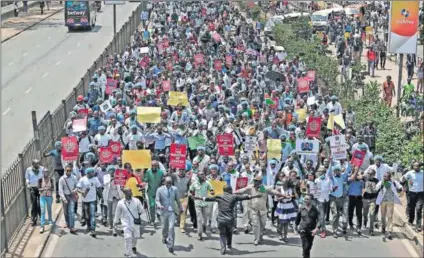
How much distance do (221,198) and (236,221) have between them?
191 cm

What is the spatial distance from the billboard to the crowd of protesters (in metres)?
2.26

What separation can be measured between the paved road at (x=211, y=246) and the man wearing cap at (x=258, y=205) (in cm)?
28

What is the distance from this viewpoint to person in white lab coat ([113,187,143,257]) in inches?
578

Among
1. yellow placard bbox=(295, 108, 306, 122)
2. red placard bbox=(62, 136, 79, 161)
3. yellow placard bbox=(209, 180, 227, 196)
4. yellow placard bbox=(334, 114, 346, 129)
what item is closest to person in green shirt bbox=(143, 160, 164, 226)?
yellow placard bbox=(209, 180, 227, 196)

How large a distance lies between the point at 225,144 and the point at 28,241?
5.04 metres

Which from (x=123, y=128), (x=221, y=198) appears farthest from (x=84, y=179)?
(x=123, y=128)

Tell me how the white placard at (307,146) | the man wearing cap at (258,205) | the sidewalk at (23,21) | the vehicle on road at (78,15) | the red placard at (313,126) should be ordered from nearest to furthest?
the man wearing cap at (258,205) < the white placard at (307,146) < the red placard at (313,126) < the vehicle on road at (78,15) < the sidewalk at (23,21)

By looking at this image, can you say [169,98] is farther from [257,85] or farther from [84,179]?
[84,179]

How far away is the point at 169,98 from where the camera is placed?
23.6m

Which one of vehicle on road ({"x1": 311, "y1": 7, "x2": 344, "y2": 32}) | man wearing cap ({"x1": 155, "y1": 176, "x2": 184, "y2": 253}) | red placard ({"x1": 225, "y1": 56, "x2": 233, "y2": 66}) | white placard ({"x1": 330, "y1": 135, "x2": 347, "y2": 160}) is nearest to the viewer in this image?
man wearing cap ({"x1": 155, "y1": 176, "x2": 184, "y2": 253})

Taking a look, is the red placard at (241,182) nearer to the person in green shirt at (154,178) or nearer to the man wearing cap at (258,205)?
the man wearing cap at (258,205)

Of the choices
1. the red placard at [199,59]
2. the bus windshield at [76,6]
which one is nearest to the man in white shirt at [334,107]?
the red placard at [199,59]

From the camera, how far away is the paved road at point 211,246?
15.1 meters

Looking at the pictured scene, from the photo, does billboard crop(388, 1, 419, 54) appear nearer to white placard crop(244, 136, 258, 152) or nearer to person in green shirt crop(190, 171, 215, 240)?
white placard crop(244, 136, 258, 152)
